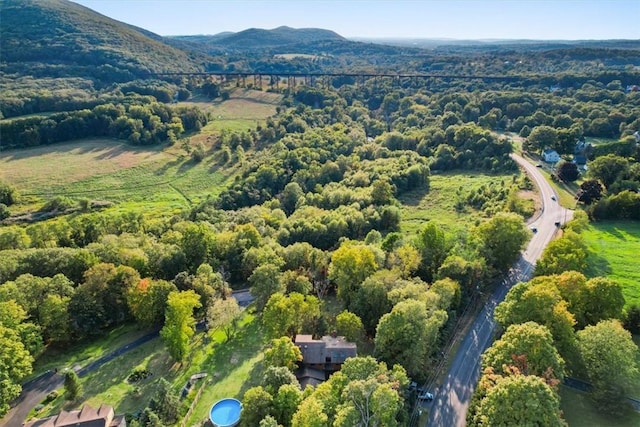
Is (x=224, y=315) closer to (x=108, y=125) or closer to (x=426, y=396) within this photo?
(x=426, y=396)

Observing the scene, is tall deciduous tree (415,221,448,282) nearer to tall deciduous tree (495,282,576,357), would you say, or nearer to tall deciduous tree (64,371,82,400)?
tall deciduous tree (495,282,576,357)

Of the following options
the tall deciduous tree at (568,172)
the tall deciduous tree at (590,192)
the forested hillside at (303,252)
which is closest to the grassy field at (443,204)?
the forested hillside at (303,252)

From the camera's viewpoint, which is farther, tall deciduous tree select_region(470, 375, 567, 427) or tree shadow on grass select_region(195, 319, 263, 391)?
tree shadow on grass select_region(195, 319, 263, 391)

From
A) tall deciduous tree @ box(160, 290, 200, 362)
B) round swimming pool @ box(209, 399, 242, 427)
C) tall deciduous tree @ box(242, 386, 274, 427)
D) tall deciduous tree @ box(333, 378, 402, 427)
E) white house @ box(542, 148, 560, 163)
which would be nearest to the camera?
tall deciduous tree @ box(333, 378, 402, 427)

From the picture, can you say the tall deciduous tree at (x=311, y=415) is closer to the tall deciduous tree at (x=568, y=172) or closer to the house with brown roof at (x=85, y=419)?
the house with brown roof at (x=85, y=419)

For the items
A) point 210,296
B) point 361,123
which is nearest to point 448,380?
point 210,296

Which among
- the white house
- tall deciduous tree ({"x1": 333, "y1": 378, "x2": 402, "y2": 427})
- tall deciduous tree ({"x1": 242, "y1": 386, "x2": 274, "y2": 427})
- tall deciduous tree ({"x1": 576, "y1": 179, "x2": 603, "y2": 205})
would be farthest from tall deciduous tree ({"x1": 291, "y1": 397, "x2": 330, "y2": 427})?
the white house

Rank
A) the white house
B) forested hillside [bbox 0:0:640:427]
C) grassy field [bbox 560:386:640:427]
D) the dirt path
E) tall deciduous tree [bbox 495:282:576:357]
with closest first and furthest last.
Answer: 1. grassy field [bbox 560:386:640:427]
2. forested hillside [bbox 0:0:640:427]
3. the dirt path
4. tall deciduous tree [bbox 495:282:576:357]
5. the white house
